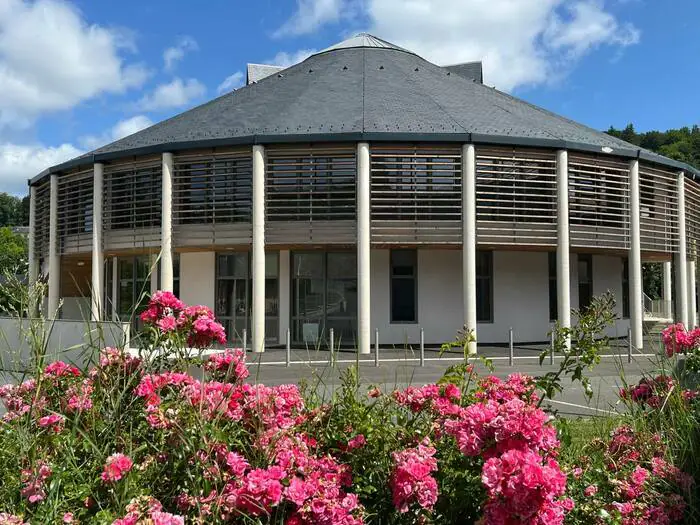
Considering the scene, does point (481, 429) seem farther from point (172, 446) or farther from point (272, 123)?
point (272, 123)

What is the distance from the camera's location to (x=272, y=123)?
832 inches

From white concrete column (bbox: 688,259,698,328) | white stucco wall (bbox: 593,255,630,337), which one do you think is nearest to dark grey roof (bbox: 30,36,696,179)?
white stucco wall (bbox: 593,255,630,337)

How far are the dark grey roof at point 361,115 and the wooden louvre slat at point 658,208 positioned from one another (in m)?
0.63

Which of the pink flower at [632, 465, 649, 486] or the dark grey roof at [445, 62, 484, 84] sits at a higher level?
the dark grey roof at [445, 62, 484, 84]

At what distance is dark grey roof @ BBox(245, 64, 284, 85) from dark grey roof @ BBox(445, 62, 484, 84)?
9960 millimetres

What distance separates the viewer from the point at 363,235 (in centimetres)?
1923

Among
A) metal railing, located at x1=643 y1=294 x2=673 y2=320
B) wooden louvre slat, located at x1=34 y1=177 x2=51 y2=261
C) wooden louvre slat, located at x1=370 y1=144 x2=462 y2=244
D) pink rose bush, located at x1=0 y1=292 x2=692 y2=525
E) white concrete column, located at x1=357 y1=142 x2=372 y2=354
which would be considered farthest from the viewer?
metal railing, located at x1=643 y1=294 x2=673 y2=320

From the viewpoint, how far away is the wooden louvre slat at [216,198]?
66.4 ft

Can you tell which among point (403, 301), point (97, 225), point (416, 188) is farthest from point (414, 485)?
point (97, 225)

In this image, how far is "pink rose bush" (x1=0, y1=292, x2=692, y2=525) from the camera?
102 inches

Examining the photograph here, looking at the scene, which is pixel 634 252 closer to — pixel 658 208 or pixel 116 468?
pixel 658 208

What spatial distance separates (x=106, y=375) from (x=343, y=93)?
22075 mm

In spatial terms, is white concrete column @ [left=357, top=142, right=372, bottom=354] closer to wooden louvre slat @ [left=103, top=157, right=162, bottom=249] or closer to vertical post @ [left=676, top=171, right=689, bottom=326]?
wooden louvre slat @ [left=103, top=157, right=162, bottom=249]

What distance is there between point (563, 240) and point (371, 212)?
20.8ft
